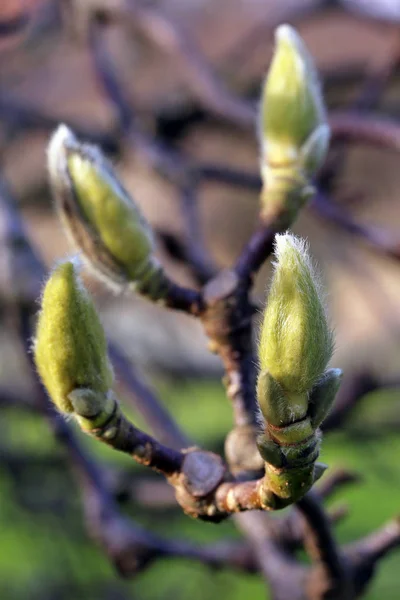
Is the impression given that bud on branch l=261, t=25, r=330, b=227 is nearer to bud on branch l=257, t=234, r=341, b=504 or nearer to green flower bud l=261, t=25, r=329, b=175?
green flower bud l=261, t=25, r=329, b=175

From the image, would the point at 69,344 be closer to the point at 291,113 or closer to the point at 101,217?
the point at 101,217

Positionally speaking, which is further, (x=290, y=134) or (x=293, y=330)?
(x=290, y=134)

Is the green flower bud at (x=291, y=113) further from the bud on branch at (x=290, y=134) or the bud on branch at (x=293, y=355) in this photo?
the bud on branch at (x=293, y=355)

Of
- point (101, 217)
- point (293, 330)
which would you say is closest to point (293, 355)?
point (293, 330)

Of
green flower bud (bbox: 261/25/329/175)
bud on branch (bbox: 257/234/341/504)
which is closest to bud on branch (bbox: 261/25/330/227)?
green flower bud (bbox: 261/25/329/175)

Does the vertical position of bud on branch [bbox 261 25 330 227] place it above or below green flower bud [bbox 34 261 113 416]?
above

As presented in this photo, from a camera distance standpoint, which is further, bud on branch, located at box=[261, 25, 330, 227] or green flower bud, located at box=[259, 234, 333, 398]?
bud on branch, located at box=[261, 25, 330, 227]
